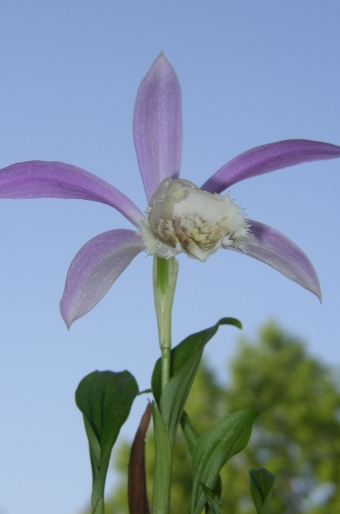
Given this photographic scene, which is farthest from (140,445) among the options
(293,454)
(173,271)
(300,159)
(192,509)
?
(293,454)

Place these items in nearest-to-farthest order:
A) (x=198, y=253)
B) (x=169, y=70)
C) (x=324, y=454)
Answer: (x=198, y=253)
(x=169, y=70)
(x=324, y=454)

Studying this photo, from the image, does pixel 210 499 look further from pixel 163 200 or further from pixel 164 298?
pixel 163 200

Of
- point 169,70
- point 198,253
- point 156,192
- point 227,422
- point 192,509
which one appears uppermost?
point 169,70

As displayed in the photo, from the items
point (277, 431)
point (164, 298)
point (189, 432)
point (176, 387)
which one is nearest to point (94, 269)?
point (164, 298)

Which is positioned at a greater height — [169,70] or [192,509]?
[169,70]

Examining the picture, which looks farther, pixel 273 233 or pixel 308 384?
pixel 308 384

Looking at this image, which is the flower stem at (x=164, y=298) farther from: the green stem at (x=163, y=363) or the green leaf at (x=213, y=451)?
the green leaf at (x=213, y=451)

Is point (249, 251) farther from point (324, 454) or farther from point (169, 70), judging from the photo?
point (324, 454)

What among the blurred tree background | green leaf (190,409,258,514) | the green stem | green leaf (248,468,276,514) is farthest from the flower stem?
the blurred tree background
